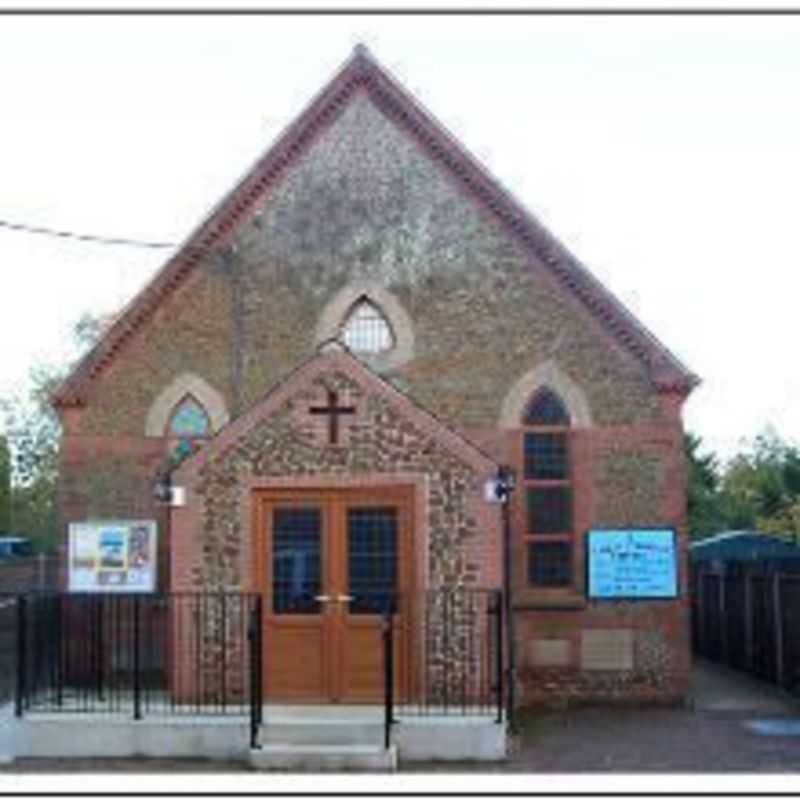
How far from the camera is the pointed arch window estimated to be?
62.9 ft

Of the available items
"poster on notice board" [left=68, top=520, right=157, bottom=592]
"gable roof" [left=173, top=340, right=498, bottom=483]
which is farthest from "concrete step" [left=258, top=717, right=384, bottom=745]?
"poster on notice board" [left=68, top=520, right=157, bottom=592]

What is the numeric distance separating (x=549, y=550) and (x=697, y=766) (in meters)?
5.64

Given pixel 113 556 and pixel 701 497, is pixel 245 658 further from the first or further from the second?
pixel 701 497

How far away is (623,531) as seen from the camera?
60.3ft

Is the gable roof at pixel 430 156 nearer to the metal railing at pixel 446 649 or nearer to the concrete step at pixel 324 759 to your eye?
the metal railing at pixel 446 649

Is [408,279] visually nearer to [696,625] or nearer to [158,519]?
[158,519]

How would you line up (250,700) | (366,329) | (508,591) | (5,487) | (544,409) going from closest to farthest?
(250,700) → (508,591) → (544,409) → (366,329) → (5,487)

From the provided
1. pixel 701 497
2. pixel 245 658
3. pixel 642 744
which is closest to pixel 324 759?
pixel 245 658

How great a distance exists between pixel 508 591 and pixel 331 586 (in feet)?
9.36

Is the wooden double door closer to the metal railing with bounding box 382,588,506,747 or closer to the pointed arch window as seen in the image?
the metal railing with bounding box 382,588,506,747

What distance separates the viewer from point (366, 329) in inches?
758

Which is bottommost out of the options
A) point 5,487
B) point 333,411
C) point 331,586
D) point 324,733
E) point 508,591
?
point 324,733

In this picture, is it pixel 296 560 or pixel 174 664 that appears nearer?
pixel 174 664
